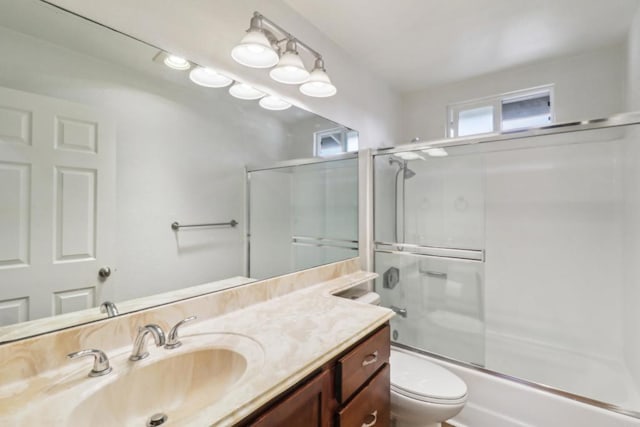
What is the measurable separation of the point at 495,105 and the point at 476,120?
0.19m

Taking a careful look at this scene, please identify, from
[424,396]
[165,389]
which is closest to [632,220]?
[424,396]

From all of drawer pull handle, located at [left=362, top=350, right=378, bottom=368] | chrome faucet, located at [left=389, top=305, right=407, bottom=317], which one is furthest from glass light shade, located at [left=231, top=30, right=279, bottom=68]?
chrome faucet, located at [left=389, top=305, right=407, bottom=317]

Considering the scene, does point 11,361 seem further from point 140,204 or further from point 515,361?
point 515,361

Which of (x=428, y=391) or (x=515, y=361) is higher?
(x=428, y=391)

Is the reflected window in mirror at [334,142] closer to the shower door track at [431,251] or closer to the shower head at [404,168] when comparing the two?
the shower head at [404,168]

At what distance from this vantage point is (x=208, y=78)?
4.24ft

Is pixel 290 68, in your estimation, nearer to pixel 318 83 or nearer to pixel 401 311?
pixel 318 83

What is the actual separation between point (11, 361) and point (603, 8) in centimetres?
309

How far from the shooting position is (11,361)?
2.43 feet

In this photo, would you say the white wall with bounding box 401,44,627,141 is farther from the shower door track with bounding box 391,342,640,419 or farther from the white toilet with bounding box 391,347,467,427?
the white toilet with bounding box 391,347,467,427

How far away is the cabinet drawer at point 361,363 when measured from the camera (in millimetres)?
939

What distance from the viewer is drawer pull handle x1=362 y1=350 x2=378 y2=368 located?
3.49 feet

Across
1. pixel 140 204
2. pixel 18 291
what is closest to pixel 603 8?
pixel 140 204

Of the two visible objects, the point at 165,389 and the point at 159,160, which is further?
the point at 159,160
